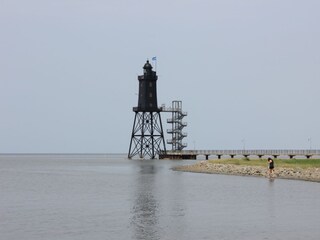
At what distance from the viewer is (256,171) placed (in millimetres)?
67938

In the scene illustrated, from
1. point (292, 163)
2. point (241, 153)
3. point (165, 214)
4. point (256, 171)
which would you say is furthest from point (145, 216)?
point (241, 153)

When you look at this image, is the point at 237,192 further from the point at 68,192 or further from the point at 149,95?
the point at 149,95

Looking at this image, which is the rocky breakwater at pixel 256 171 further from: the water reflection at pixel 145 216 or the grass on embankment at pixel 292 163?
the water reflection at pixel 145 216

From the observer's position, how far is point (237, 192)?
44.9 meters

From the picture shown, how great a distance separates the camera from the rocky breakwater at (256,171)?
2316 inches

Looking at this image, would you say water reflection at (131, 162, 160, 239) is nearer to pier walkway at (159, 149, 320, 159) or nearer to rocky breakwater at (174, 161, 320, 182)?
rocky breakwater at (174, 161, 320, 182)

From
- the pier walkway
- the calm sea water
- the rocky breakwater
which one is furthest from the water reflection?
the pier walkway

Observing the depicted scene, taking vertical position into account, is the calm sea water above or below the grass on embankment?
below

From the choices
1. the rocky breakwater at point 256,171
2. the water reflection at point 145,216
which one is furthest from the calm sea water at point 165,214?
the rocky breakwater at point 256,171

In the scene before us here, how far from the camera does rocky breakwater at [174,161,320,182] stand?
5883cm

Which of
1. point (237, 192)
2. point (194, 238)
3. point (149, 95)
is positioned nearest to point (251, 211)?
point (194, 238)

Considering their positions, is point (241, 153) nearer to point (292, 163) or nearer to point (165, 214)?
point (292, 163)

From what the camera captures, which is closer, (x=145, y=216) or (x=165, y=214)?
(x=145, y=216)

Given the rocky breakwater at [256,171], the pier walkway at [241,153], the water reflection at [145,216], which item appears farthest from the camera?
the pier walkway at [241,153]
